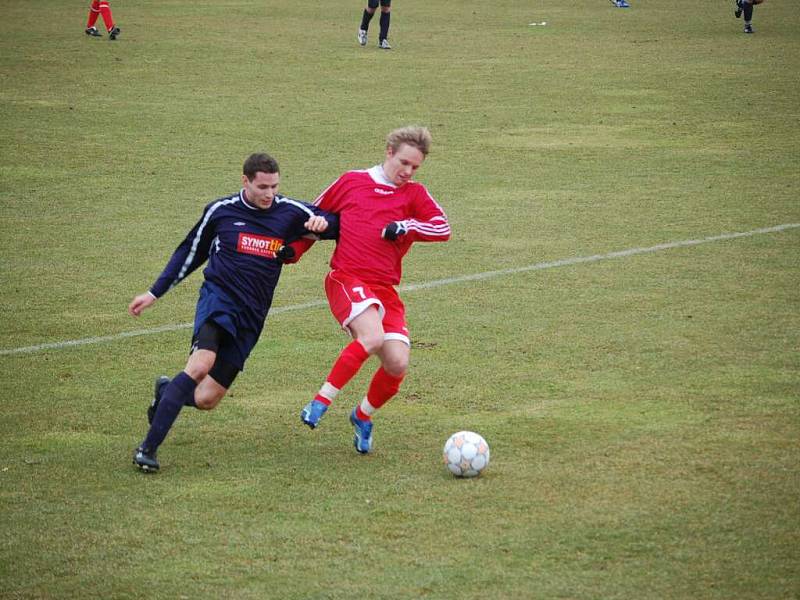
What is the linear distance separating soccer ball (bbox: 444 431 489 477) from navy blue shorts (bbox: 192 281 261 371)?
1365 millimetres

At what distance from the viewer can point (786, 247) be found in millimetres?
12016

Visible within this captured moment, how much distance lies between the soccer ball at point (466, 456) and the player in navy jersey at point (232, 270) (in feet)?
4.53

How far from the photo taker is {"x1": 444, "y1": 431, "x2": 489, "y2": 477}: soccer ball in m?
6.71

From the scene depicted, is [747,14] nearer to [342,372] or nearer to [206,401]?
[342,372]

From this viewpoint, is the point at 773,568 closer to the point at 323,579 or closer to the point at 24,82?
the point at 323,579

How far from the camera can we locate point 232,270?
7.27 metres

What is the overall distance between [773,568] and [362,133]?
13409 mm

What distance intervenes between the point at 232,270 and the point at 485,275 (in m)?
4.61

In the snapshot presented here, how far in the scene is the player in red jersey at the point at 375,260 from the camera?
7266 mm

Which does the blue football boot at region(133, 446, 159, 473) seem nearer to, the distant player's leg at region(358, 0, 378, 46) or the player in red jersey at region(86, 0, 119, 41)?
the distant player's leg at region(358, 0, 378, 46)

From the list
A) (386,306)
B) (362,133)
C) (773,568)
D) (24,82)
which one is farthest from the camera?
(24,82)

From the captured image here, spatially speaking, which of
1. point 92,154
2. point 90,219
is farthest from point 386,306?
point 92,154

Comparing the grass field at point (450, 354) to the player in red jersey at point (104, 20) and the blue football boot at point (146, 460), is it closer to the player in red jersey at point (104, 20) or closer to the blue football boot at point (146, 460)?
the blue football boot at point (146, 460)

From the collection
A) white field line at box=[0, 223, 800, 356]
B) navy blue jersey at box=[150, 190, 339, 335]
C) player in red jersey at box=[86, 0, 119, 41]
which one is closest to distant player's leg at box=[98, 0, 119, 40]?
player in red jersey at box=[86, 0, 119, 41]
